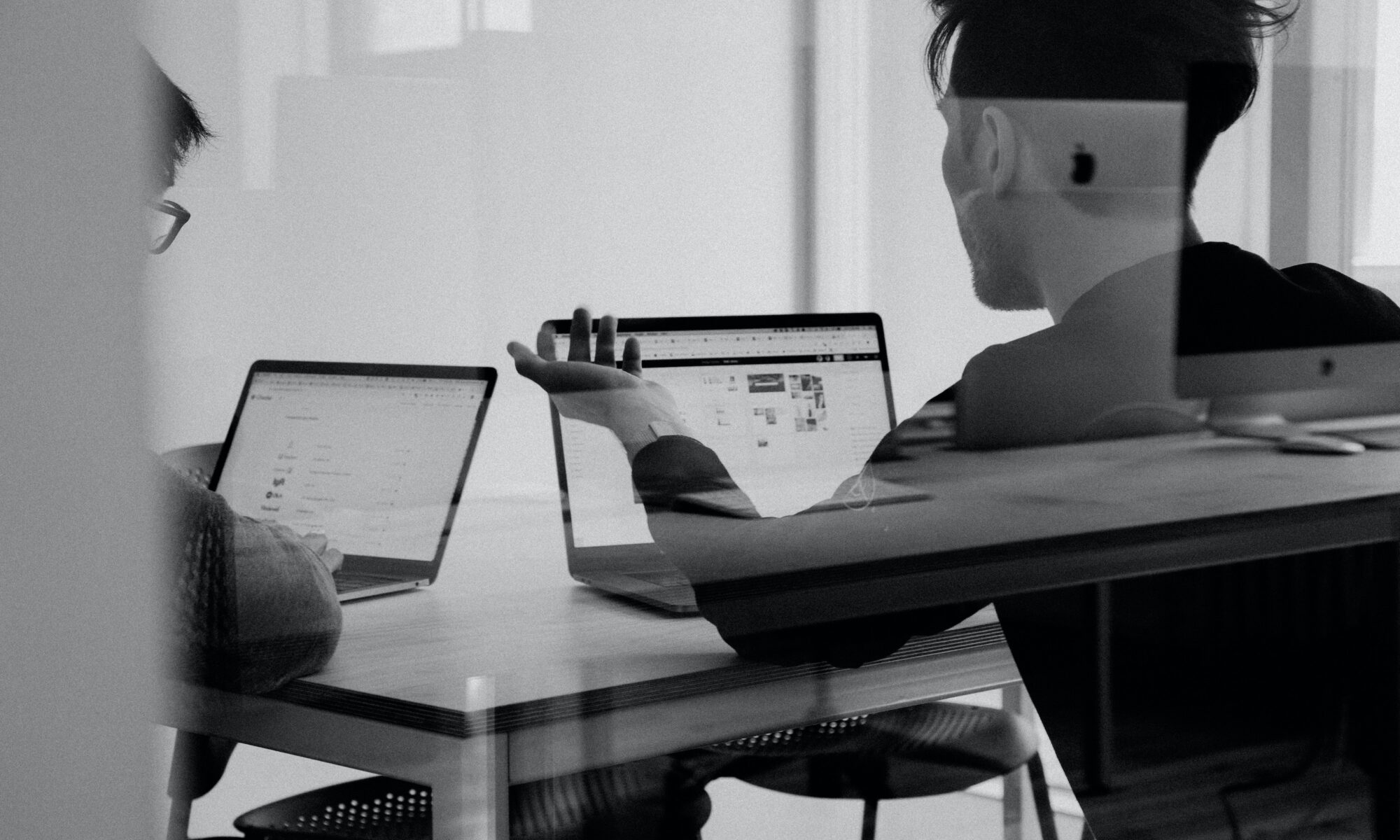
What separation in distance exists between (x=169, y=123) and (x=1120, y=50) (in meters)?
0.66

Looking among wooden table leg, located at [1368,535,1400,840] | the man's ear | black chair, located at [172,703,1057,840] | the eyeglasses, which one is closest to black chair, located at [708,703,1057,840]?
black chair, located at [172,703,1057,840]

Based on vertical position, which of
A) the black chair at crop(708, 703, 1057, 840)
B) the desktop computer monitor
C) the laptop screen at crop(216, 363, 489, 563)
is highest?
the desktop computer monitor

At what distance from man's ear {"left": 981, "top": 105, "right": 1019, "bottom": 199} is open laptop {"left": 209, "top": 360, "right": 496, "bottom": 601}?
409mm

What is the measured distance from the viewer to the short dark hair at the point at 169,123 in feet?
2.42

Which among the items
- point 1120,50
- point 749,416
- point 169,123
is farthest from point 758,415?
point 169,123

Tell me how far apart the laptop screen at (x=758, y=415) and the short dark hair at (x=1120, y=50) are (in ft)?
0.83

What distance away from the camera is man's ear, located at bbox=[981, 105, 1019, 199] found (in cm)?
90

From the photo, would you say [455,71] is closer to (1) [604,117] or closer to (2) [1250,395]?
(1) [604,117]

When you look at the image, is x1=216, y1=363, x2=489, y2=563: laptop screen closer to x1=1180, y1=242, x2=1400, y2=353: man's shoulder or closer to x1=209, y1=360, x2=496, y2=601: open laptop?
x1=209, y1=360, x2=496, y2=601: open laptop

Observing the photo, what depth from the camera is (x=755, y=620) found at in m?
0.87

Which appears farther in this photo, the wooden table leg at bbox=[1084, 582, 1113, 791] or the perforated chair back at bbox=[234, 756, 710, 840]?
the wooden table leg at bbox=[1084, 582, 1113, 791]

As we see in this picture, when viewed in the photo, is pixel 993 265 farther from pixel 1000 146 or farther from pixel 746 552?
pixel 746 552

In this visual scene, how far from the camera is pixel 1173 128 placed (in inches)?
34.9

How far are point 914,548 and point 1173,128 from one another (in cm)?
37
